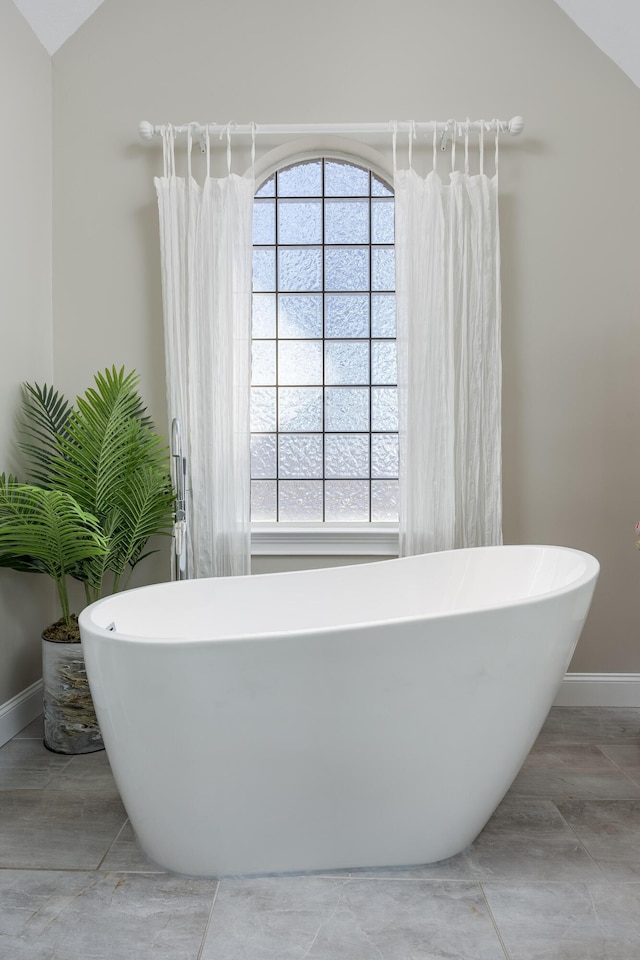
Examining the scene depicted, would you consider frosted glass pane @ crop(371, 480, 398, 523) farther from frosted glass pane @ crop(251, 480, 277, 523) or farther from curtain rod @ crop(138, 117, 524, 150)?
curtain rod @ crop(138, 117, 524, 150)

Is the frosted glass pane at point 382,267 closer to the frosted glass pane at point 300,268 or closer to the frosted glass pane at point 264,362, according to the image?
the frosted glass pane at point 300,268

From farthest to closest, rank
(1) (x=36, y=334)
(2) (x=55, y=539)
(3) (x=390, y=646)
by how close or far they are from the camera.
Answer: (1) (x=36, y=334) → (2) (x=55, y=539) → (3) (x=390, y=646)

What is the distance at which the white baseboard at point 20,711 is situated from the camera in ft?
8.33

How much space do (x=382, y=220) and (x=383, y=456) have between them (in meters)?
1.03

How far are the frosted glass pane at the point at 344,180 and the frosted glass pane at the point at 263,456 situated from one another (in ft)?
3.60

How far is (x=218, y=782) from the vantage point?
1.59 meters

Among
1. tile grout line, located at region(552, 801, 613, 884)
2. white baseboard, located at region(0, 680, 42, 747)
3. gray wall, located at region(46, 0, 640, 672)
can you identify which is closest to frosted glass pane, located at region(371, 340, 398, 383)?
gray wall, located at region(46, 0, 640, 672)

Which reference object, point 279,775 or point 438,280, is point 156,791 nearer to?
point 279,775

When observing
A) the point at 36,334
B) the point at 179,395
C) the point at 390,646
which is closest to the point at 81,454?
the point at 179,395

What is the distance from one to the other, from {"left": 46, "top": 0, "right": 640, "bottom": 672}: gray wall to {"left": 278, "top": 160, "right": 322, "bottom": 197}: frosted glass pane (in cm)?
23

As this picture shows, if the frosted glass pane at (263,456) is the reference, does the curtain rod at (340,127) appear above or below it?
above

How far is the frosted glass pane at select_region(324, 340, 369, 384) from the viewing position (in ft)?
10.1

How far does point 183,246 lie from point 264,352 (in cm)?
56

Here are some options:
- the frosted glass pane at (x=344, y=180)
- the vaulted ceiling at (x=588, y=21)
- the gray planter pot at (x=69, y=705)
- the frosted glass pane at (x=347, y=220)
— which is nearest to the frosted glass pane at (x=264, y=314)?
the frosted glass pane at (x=347, y=220)
